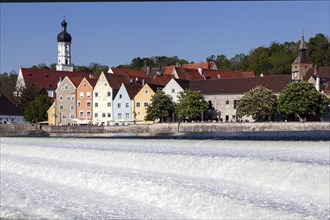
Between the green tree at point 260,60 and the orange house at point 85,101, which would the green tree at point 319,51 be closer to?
the green tree at point 260,60

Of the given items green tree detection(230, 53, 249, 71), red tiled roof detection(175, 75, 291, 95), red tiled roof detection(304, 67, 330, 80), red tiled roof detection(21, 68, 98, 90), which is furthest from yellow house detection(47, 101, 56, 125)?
green tree detection(230, 53, 249, 71)

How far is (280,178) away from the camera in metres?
11.3

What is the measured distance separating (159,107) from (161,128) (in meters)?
4.32

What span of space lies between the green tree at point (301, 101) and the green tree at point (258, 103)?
1671mm

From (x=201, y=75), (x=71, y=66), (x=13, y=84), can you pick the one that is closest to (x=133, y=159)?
(x=201, y=75)

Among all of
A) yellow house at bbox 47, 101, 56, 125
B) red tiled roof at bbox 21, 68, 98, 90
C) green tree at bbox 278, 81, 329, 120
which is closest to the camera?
green tree at bbox 278, 81, 329, 120

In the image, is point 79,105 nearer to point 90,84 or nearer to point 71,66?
point 90,84

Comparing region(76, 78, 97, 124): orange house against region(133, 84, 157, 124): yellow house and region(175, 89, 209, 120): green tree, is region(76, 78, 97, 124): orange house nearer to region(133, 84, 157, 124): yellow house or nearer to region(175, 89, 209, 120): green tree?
region(133, 84, 157, 124): yellow house

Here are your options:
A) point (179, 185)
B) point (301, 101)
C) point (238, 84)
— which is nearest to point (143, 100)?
point (238, 84)

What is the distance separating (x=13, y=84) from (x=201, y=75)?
31453 mm

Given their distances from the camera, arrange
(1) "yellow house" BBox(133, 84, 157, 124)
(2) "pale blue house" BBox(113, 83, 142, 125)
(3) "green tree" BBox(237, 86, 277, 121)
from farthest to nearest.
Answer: (2) "pale blue house" BBox(113, 83, 142, 125), (1) "yellow house" BBox(133, 84, 157, 124), (3) "green tree" BBox(237, 86, 277, 121)

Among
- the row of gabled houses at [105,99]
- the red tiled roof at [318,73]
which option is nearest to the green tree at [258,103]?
the row of gabled houses at [105,99]

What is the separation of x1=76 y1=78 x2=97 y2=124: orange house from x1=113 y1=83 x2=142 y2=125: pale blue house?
3.86m

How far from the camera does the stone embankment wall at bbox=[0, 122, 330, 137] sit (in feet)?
138
